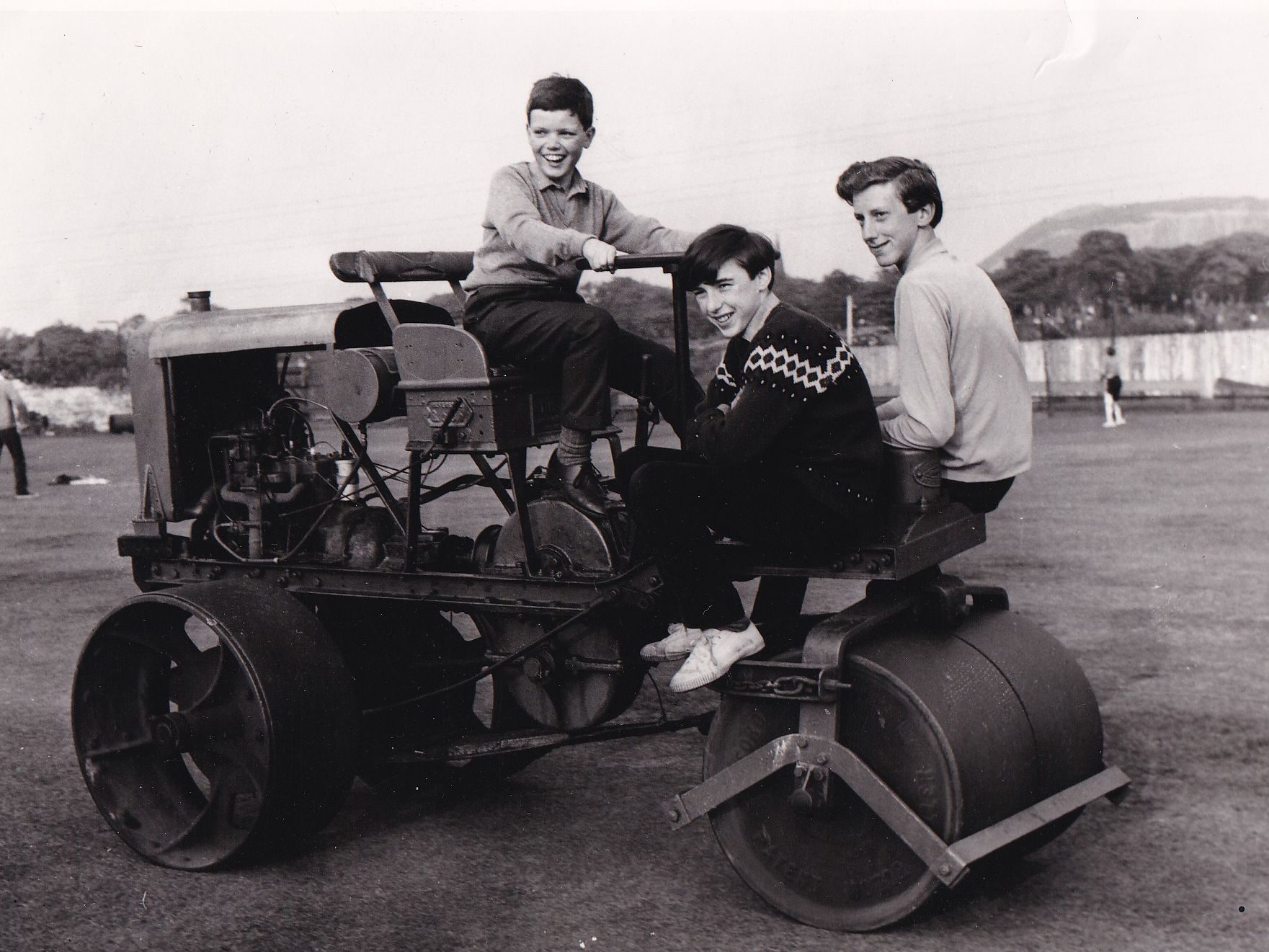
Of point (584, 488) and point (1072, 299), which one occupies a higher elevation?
point (1072, 299)

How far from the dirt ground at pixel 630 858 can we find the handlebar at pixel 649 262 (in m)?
1.91

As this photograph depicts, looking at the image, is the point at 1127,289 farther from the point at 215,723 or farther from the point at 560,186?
the point at 215,723

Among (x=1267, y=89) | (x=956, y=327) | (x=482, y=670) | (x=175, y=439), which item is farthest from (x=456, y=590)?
(x=1267, y=89)

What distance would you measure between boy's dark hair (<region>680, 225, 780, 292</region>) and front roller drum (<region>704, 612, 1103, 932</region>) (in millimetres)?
1111

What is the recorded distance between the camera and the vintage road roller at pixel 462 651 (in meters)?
3.51

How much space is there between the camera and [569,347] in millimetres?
4035

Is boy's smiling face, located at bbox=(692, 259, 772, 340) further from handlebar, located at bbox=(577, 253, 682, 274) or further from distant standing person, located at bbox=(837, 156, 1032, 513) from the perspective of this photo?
distant standing person, located at bbox=(837, 156, 1032, 513)

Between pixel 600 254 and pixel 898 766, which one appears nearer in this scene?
pixel 898 766

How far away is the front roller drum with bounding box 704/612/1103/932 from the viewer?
11.2 feet

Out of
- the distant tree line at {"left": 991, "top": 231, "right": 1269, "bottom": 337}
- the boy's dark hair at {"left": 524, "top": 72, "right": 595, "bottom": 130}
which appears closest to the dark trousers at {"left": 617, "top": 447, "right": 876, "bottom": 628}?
the boy's dark hair at {"left": 524, "top": 72, "right": 595, "bottom": 130}

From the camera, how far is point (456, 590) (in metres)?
4.24

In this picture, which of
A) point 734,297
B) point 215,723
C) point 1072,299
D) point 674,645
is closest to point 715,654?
point 674,645

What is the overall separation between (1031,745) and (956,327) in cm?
120

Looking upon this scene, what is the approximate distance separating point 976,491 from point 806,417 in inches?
23.7
